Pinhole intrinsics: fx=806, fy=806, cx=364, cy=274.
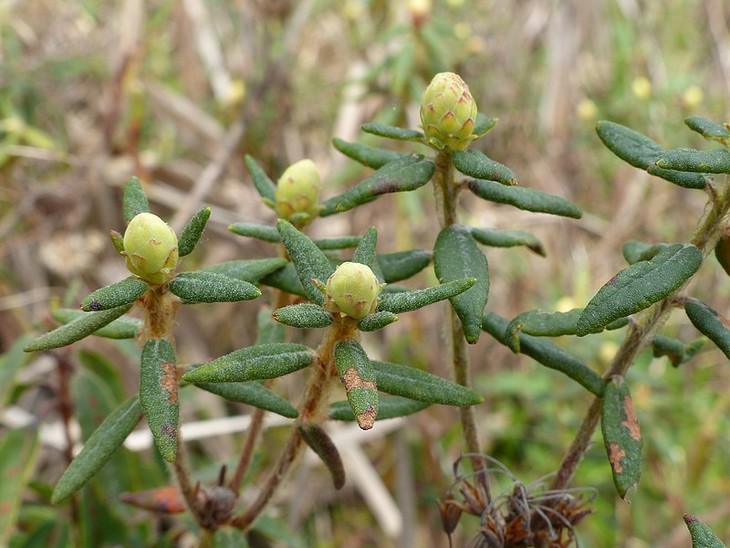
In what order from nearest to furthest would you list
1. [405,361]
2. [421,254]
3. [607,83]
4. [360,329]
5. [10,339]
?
1. [360,329]
2. [421,254]
3. [10,339]
4. [405,361]
5. [607,83]

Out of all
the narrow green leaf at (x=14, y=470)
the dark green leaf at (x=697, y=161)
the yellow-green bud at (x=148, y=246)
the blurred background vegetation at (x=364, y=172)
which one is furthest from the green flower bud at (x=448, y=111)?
the blurred background vegetation at (x=364, y=172)

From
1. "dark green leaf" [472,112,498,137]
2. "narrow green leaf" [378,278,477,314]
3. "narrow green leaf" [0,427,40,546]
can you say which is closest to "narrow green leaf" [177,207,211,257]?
"narrow green leaf" [378,278,477,314]

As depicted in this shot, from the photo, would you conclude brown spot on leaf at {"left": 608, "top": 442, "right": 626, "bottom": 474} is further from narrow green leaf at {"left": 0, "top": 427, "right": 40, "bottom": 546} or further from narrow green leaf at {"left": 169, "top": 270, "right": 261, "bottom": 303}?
narrow green leaf at {"left": 0, "top": 427, "right": 40, "bottom": 546}

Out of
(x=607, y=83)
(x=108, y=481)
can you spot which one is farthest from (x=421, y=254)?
(x=607, y=83)

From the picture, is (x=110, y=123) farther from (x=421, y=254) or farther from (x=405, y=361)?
(x=421, y=254)

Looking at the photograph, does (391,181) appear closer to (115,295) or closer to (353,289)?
(353,289)

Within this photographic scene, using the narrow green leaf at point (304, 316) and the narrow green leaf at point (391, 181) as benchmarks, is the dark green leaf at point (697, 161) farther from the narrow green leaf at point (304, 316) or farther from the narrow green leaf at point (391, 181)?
the narrow green leaf at point (304, 316)

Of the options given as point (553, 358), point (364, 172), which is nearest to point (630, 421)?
point (553, 358)
